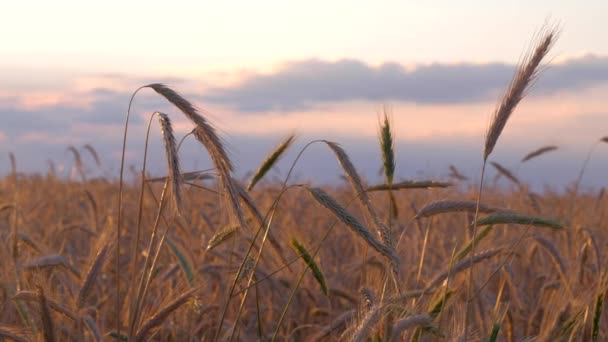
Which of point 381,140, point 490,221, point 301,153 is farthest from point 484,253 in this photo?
point 301,153

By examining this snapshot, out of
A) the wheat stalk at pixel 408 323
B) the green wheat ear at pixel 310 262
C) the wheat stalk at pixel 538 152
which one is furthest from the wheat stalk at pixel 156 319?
the wheat stalk at pixel 538 152

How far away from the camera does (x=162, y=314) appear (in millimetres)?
1994

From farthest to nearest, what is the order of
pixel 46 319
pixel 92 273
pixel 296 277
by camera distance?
pixel 296 277, pixel 92 273, pixel 46 319

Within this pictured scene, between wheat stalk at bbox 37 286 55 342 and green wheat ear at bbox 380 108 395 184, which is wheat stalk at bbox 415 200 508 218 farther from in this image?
wheat stalk at bbox 37 286 55 342

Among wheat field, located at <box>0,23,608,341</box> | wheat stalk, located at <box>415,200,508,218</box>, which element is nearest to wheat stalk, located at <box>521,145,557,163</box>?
wheat field, located at <box>0,23,608,341</box>

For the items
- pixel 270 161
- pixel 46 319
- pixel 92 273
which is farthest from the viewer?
pixel 92 273

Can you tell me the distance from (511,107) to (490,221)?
0.34 meters

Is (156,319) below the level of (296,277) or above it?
above

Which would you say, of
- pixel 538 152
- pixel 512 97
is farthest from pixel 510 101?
pixel 538 152

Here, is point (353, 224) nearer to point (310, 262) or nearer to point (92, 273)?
point (310, 262)

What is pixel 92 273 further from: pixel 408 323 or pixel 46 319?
pixel 408 323

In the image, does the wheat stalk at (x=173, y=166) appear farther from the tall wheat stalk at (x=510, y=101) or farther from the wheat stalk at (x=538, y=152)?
the wheat stalk at (x=538, y=152)

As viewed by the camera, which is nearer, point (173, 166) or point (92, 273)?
point (173, 166)

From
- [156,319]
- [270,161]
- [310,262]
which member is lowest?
[156,319]
